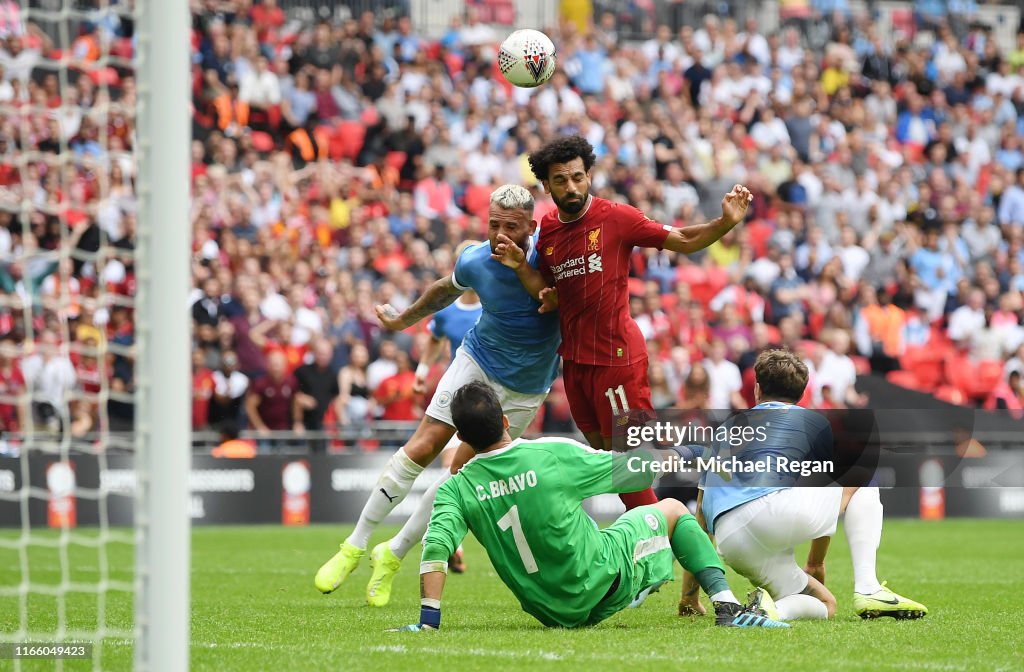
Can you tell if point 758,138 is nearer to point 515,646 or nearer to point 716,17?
point 716,17

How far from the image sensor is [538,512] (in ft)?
22.1

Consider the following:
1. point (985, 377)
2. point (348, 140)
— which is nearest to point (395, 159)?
point (348, 140)

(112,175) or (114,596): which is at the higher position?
(112,175)

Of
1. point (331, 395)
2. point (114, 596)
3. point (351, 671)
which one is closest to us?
point (351, 671)

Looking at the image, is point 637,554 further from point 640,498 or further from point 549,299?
point 549,299

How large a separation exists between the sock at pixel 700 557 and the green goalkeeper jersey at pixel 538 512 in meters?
0.43

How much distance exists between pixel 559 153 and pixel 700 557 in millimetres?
2613

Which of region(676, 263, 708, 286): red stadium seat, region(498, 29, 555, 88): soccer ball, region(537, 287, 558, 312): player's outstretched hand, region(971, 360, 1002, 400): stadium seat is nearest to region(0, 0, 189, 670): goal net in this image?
region(537, 287, 558, 312): player's outstretched hand

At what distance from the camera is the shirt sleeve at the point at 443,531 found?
265 inches

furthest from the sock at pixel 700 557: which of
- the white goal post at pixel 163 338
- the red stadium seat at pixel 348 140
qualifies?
the red stadium seat at pixel 348 140

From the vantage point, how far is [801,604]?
7.57 metres

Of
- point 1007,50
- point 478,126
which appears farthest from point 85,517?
point 1007,50

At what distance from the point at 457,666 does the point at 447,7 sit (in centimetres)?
2105

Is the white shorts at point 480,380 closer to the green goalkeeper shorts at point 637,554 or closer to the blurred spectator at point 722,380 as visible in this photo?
the green goalkeeper shorts at point 637,554
